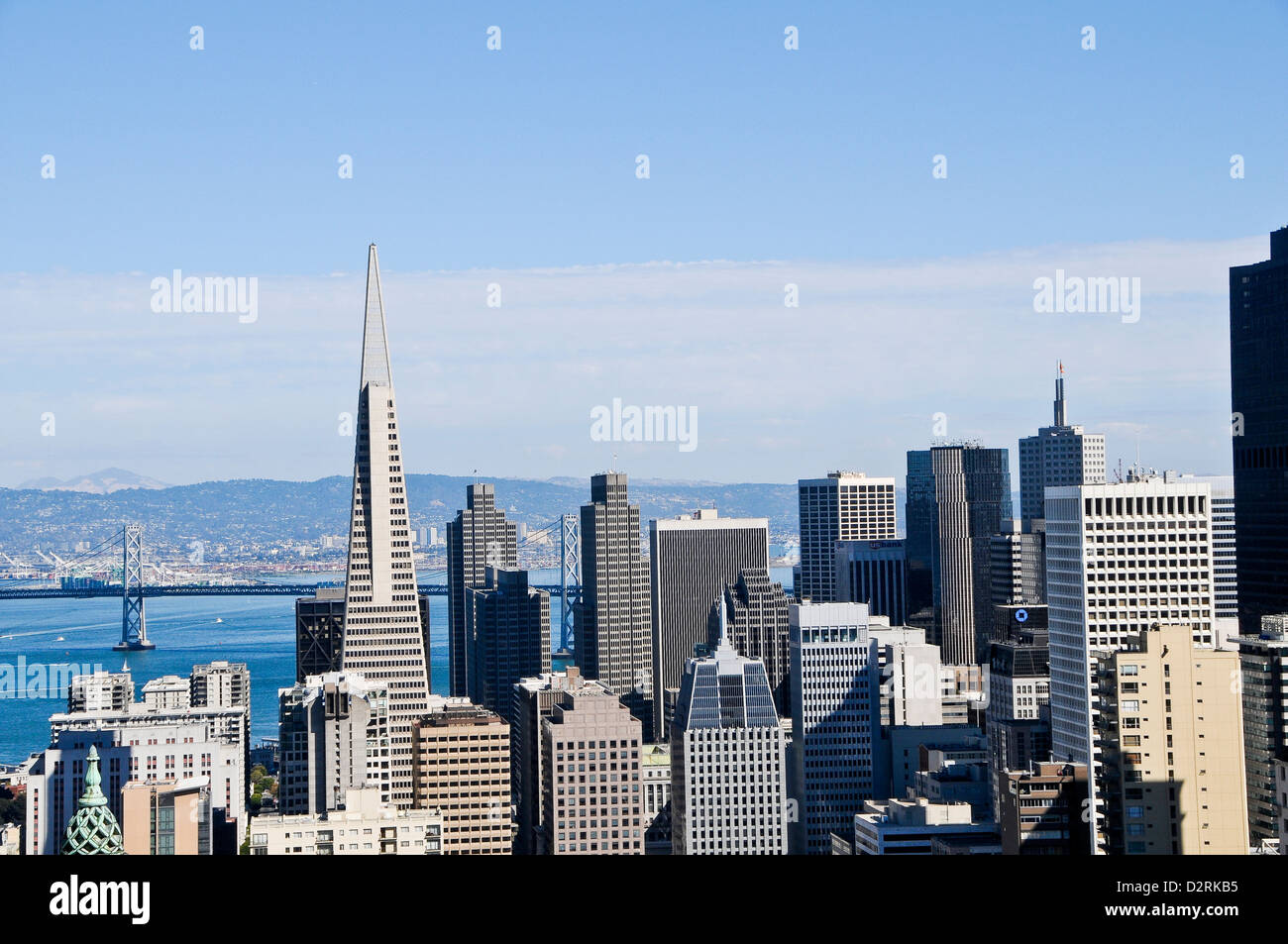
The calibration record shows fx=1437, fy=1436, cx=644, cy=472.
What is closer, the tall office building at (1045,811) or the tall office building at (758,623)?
the tall office building at (1045,811)

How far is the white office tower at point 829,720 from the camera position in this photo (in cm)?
1858

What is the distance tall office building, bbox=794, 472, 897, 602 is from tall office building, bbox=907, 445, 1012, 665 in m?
2.83

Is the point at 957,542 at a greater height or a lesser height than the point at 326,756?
greater

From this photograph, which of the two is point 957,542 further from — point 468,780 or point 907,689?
point 468,780

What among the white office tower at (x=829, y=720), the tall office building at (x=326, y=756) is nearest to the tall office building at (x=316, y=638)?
the white office tower at (x=829, y=720)

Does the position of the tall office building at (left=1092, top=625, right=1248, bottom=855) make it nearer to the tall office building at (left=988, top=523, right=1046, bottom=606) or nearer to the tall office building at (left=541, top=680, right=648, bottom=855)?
the tall office building at (left=541, top=680, right=648, bottom=855)

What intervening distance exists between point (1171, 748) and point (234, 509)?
93.0ft

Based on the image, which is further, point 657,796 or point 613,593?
point 613,593

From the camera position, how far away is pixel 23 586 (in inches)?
1421

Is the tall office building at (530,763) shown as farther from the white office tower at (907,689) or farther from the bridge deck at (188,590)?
the bridge deck at (188,590)

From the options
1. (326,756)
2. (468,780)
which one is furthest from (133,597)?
(468,780)

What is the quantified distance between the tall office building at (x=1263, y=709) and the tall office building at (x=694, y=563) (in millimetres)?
20042

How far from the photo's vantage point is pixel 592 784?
48.0ft
